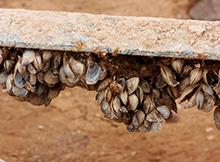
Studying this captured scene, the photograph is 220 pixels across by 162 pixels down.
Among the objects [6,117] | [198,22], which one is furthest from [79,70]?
[6,117]

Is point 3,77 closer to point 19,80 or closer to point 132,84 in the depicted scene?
point 19,80

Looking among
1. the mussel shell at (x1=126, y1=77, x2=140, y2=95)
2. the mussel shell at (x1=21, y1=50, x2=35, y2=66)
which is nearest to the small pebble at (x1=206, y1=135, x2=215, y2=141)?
the mussel shell at (x1=126, y1=77, x2=140, y2=95)

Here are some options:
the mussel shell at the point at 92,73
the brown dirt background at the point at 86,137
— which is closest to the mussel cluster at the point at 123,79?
the mussel shell at the point at 92,73

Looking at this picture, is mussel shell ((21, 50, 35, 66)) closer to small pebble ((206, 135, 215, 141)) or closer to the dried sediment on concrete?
the dried sediment on concrete

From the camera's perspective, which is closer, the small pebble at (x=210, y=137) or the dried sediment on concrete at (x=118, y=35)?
the dried sediment on concrete at (x=118, y=35)

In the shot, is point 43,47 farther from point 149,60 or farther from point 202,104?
point 202,104

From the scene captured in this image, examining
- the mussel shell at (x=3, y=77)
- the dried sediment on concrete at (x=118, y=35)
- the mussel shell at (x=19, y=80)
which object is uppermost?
the dried sediment on concrete at (x=118, y=35)

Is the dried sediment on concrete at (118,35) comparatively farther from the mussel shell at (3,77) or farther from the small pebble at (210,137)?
the small pebble at (210,137)
